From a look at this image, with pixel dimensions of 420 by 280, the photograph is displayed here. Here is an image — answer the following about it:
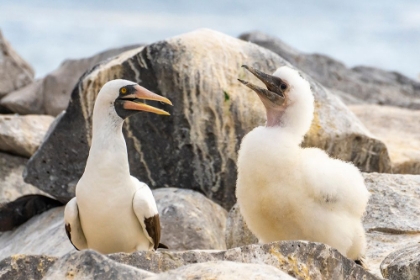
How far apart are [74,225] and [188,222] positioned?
1943mm

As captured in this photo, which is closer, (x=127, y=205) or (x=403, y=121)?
(x=127, y=205)

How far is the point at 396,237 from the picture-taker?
7.70 metres

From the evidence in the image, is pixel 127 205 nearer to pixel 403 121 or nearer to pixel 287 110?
pixel 287 110

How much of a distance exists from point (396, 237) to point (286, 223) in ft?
4.73

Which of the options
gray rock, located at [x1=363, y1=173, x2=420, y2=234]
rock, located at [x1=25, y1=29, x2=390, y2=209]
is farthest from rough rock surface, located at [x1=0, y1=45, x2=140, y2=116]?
gray rock, located at [x1=363, y1=173, x2=420, y2=234]

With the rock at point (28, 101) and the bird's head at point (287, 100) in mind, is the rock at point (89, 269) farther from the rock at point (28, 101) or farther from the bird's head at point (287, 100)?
the rock at point (28, 101)

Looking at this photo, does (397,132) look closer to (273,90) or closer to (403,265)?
(273,90)

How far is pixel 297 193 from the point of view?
665cm

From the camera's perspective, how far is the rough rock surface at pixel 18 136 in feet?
42.8

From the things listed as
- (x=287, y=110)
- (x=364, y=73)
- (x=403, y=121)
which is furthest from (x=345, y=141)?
(x=364, y=73)

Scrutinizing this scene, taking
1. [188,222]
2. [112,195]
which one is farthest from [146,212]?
[188,222]

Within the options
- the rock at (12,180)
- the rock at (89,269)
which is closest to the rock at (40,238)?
the rock at (12,180)

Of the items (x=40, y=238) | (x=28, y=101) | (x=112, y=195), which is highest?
(x=112, y=195)

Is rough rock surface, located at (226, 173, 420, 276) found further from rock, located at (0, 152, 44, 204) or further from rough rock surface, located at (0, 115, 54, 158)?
rough rock surface, located at (0, 115, 54, 158)
